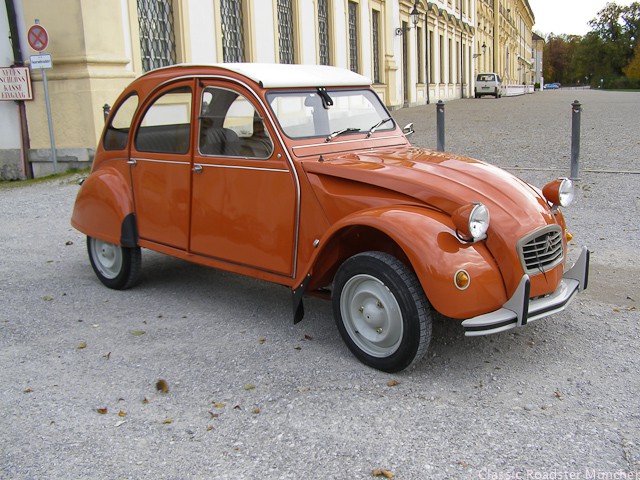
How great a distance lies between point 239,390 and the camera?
3.68 metres

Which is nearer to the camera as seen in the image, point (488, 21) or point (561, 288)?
point (561, 288)

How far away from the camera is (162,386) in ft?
12.2

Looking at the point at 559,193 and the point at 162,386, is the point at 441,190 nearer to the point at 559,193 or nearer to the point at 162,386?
the point at 559,193

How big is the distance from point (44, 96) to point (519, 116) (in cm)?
1560

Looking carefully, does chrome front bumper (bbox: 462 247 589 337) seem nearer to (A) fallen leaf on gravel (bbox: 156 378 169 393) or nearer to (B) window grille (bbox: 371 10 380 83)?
(A) fallen leaf on gravel (bbox: 156 378 169 393)

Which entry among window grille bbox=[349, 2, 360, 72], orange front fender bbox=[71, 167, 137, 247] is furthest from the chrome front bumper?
window grille bbox=[349, 2, 360, 72]

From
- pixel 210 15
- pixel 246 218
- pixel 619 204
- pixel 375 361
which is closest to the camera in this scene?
pixel 375 361

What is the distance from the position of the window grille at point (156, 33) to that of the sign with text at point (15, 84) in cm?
227

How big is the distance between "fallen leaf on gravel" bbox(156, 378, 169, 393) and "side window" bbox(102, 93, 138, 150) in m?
2.50

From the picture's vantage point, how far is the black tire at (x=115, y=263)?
5.55m

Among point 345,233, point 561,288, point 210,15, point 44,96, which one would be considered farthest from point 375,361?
point 210,15

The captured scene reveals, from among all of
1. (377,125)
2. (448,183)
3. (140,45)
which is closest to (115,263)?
(377,125)

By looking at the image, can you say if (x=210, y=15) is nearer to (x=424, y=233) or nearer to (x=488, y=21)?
(x=424, y=233)

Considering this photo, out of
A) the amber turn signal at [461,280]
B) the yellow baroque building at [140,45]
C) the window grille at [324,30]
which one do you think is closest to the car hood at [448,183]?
the amber turn signal at [461,280]
